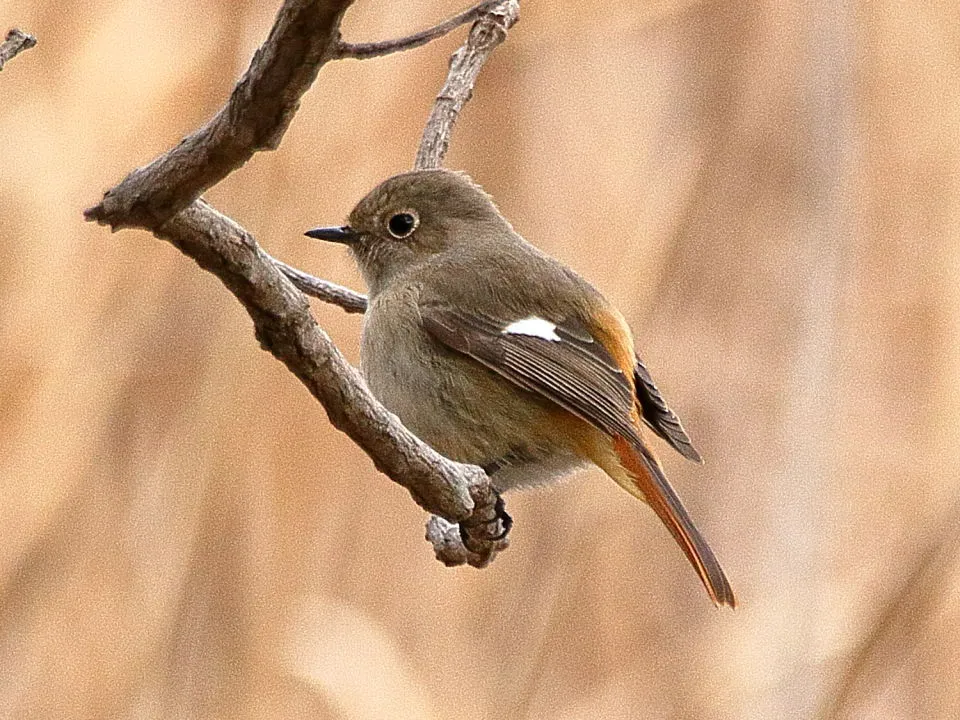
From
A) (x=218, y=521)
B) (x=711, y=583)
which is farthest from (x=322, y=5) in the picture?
(x=218, y=521)

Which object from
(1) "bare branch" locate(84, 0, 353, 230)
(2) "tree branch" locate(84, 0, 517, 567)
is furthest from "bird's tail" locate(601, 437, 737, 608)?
(1) "bare branch" locate(84, 0, 353, 230)

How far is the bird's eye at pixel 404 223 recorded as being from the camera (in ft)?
8.51

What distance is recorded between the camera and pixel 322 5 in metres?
1.03

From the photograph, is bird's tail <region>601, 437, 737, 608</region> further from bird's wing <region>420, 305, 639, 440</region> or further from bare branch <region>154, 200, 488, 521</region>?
bare branch <region>154, 200, 488, 521</region>

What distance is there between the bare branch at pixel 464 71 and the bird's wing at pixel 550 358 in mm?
387

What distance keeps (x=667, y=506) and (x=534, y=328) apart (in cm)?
45

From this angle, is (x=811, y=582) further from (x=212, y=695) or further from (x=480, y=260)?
Answer: (x=212, y=695)

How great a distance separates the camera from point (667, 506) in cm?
205

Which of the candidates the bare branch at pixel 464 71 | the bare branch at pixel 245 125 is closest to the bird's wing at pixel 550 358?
the bare branch at pixel 464 71

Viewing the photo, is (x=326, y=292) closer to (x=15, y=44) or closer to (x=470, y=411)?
(x=470, y=411)

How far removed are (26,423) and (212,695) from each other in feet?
2.38

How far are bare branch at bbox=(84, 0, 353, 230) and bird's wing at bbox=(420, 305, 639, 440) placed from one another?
1091 millimetres

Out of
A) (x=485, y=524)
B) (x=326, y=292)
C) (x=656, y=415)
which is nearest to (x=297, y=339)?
(x=485, y=524)

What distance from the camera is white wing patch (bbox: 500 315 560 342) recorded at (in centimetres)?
232
